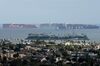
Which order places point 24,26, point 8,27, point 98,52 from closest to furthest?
point 98,52
point 8,27
point 24,26

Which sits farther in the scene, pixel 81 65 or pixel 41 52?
pixel 41 52

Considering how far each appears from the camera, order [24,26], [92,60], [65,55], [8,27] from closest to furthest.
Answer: [92,60]
[65,55]
[8,27]
[24,26]

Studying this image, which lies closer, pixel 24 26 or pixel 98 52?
pixel 98 52

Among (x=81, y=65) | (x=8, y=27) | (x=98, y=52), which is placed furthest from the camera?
(x=8, y=27)

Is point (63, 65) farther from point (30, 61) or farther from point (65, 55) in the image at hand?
point (65, 55)

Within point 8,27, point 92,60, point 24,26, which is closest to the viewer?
point 92,60

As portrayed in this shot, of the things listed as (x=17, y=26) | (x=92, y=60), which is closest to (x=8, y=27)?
(x=17, y=26)

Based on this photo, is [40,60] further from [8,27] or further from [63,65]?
[8,27]

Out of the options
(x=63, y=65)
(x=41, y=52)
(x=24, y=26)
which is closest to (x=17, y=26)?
(x=24, y=26)
